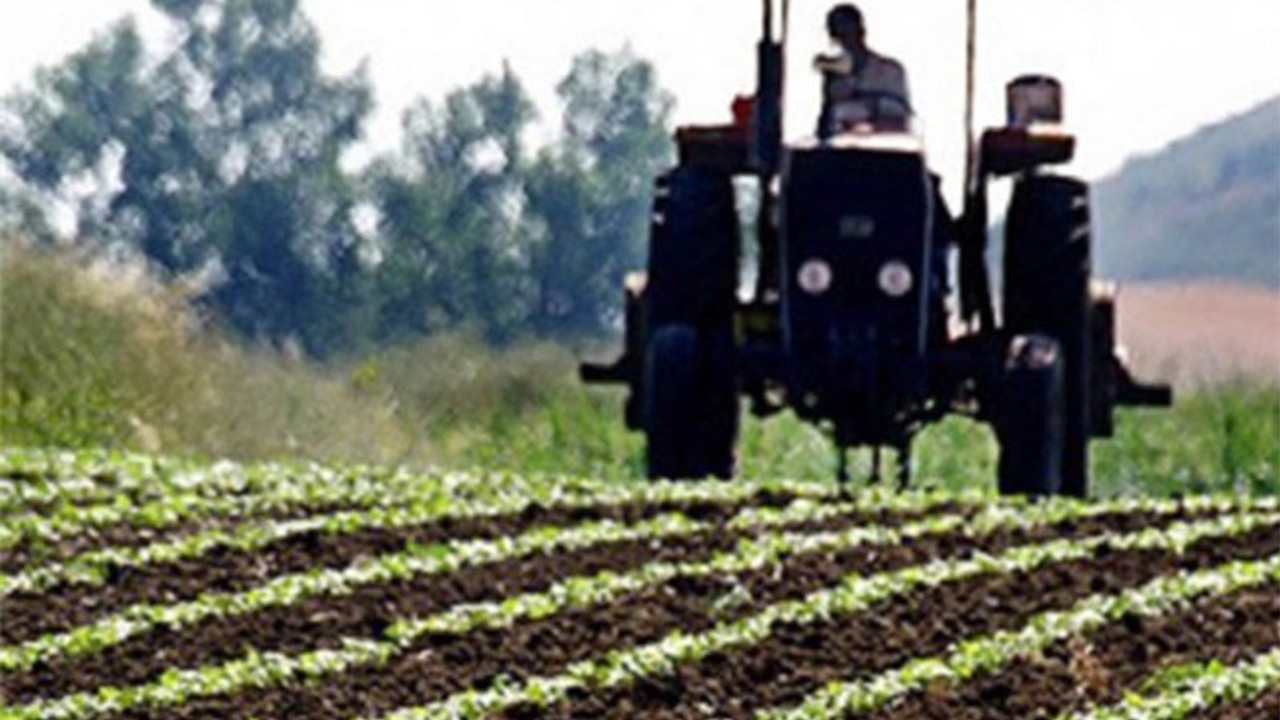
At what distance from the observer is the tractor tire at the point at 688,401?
1816 centimetres

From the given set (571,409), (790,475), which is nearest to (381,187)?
(571,409)

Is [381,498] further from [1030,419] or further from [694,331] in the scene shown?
[1030,419]

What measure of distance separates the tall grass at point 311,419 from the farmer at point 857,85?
4.02m

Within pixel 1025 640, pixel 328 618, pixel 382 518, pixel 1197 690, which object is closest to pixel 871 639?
pixel 1025 640

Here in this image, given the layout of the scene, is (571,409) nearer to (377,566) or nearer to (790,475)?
(790,475)

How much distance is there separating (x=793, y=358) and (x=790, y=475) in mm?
5251

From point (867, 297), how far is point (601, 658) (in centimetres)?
541

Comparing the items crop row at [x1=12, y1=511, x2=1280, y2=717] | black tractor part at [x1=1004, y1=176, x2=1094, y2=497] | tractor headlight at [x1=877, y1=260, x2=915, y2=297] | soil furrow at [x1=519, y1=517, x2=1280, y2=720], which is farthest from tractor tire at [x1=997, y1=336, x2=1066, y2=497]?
soil furrow at [x1=519, y1=517, x2=1280, y2=720]

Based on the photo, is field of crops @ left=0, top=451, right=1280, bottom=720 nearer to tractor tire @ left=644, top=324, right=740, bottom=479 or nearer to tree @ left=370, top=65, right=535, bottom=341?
tractor tire @ left=644, top=324, right=740, bottom=479

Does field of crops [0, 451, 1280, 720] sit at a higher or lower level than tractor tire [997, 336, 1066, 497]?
lower

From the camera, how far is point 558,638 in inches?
520

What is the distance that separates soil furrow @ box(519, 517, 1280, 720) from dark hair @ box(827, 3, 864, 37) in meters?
3.70

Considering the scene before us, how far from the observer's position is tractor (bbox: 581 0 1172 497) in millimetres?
18000

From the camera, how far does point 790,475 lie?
2323 cm
